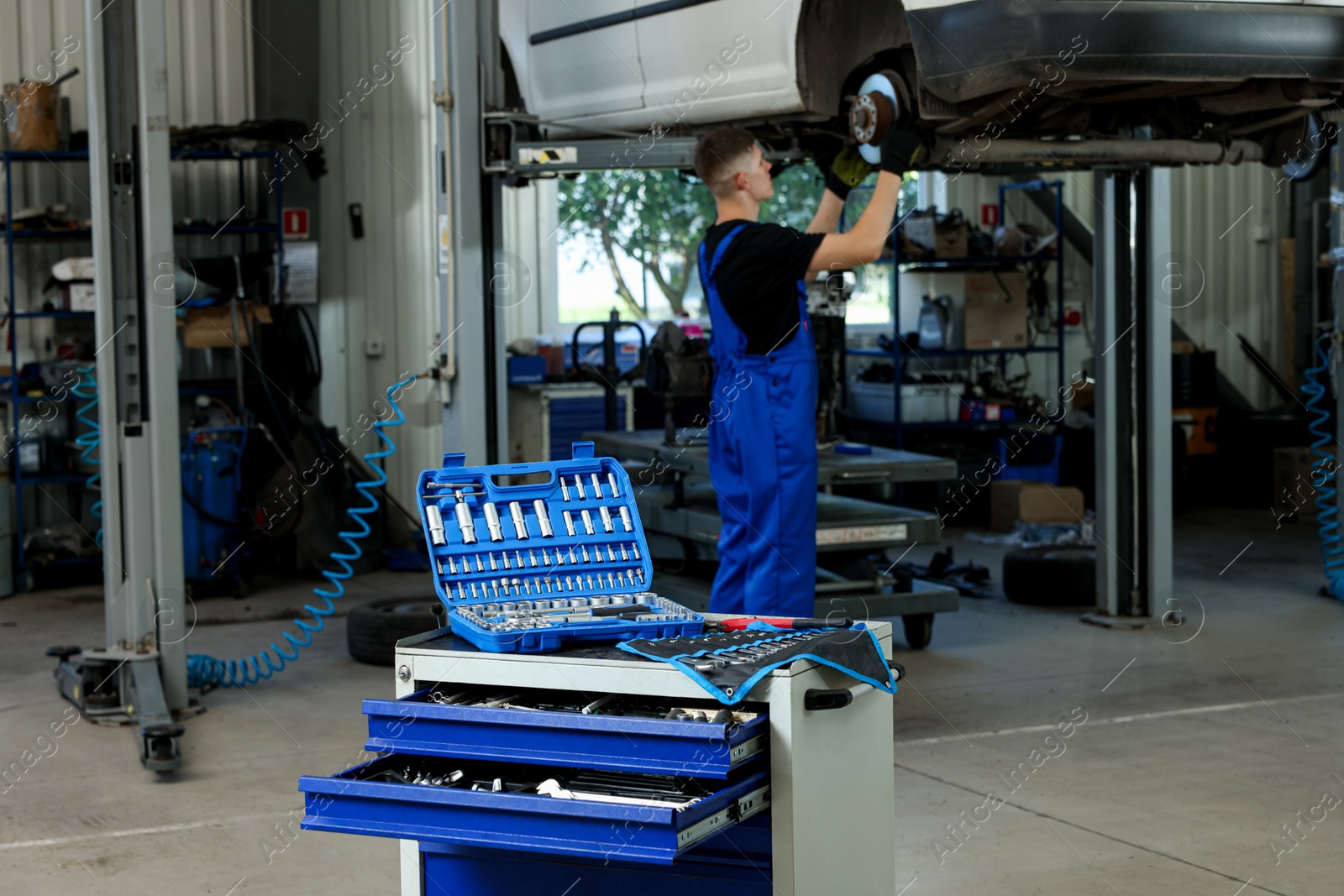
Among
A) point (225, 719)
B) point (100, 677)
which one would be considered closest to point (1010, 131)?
point (225, 719)

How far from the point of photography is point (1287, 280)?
962cm

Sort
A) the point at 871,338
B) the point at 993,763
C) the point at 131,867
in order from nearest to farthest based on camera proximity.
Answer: the point at 131,867, the point at 993,763, the point at 871,338

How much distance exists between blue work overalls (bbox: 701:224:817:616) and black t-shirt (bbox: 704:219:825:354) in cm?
2

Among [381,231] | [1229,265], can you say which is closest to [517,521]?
[381,231]

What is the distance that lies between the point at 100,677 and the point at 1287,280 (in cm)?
799

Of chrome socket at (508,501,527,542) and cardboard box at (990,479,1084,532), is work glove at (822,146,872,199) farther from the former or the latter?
cardboard box at (990,479,1084,532)

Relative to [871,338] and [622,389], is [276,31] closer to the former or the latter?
[622,389]

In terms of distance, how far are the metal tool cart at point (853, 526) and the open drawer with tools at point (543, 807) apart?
2.99 meters

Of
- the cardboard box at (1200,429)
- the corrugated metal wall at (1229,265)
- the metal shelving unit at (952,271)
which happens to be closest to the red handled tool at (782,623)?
the metal shelving unit at (952,271)

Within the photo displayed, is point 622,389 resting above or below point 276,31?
below

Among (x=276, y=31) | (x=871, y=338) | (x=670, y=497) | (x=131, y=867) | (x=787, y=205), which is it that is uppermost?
(x=276, y=31)

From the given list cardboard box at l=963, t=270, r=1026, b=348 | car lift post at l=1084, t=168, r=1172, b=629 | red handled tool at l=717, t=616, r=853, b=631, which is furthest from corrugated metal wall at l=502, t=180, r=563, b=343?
red handled tool at l=717, t=616, r=853, b=631

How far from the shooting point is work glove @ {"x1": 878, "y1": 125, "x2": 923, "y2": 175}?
3.64m

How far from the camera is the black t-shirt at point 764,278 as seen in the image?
12.1 feet
